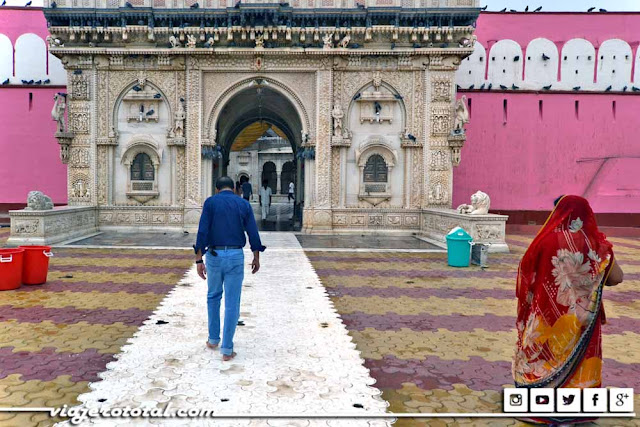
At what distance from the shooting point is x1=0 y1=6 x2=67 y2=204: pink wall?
17.0 metres

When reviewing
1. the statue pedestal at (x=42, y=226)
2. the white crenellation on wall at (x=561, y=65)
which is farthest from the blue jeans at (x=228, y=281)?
the white crenellation on wall at (x=561, y=65)

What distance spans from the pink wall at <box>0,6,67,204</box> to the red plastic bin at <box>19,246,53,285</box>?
11.4 metres

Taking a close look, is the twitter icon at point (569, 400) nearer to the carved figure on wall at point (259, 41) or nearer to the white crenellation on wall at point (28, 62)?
the carved figure on wall at point (259, 41)

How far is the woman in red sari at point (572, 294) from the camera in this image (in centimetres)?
321

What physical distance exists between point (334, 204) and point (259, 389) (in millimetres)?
11548

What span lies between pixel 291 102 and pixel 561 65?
398 inches

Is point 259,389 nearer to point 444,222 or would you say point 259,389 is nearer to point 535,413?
point 535,413

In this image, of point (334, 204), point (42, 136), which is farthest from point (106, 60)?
point (334, 204)

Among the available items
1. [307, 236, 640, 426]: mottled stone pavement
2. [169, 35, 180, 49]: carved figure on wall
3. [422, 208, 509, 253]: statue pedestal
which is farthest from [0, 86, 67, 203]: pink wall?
[422, 208, 509, 253]: statue pedestal

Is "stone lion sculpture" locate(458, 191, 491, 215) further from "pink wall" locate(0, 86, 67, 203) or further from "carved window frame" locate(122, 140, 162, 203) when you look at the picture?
"pink wall" locate(0, 86, 67, 203)

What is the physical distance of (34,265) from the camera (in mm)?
7215

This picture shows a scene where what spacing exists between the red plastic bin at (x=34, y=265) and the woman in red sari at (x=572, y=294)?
7.01 metres

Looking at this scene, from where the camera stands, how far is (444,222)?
1312 cm

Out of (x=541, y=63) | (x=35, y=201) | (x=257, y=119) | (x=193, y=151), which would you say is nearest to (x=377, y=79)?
(x=193, y=151)
